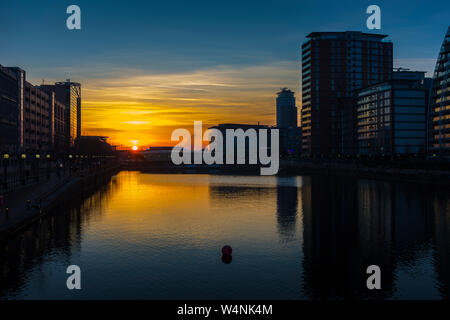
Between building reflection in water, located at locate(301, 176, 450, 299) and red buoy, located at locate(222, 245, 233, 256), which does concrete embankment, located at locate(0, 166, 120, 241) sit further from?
building reflection in water, located at locate(301, 176, 450, 299)

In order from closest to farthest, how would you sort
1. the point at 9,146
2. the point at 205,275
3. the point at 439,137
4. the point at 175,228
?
the point at 205,275, the point at 175,228, the point at 9,146, the point at 439,137

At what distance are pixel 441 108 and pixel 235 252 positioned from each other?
147m

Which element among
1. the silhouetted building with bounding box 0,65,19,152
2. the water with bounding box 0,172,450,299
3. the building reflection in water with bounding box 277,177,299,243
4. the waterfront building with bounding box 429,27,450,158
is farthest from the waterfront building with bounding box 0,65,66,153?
the waterfront building with bounding box 429,27,450,158

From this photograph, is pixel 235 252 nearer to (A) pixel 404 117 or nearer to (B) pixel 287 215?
(B) pixel 287 215

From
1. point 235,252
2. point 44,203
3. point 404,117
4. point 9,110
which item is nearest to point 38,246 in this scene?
point 235,252

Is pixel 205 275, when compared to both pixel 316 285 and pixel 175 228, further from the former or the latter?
pixel 175 228

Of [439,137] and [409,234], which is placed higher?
[439,137]

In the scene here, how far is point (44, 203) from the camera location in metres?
62.2

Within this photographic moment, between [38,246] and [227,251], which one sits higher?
[227,251]

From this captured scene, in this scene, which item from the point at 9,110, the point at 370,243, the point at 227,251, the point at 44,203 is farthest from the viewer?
the point at 9,110
